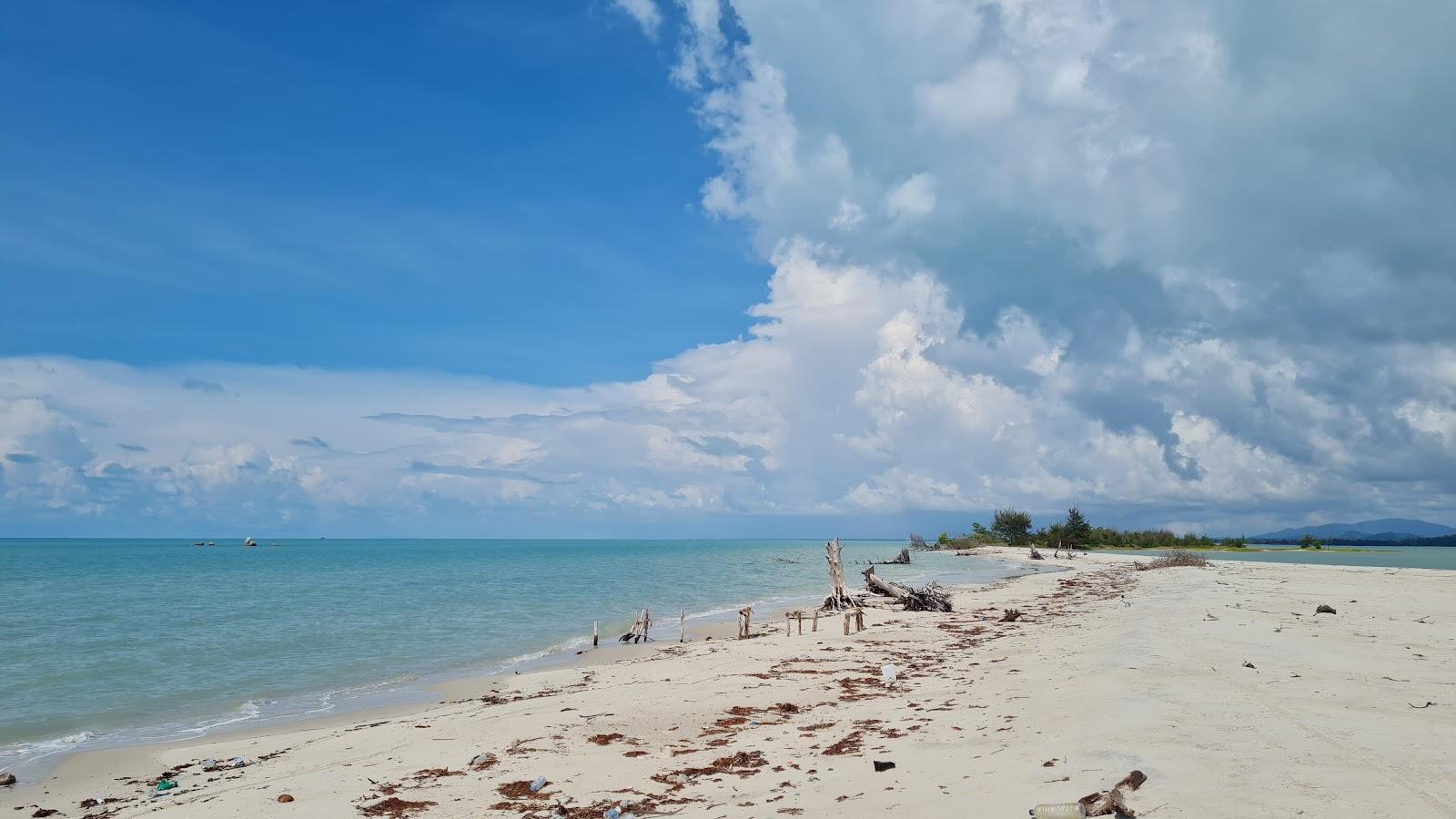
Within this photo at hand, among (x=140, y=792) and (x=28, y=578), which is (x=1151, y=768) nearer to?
(x=140, y=792)

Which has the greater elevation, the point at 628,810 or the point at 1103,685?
the point at 1103,685

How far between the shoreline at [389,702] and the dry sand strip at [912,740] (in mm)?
570

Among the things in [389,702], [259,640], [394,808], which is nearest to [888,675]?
[394,808]

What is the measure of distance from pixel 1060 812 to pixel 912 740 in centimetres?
414

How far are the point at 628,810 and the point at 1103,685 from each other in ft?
26.4

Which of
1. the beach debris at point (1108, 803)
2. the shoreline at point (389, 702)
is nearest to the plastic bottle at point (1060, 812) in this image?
the beach debris at point (1108, 803)

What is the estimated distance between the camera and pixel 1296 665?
1322cm

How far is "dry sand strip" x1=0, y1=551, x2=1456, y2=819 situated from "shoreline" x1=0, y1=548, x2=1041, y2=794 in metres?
0.57

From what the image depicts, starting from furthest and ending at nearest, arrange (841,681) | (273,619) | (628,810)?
(273,619)
(841,681)
(628,810)

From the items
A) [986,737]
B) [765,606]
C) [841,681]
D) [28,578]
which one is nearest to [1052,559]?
[765,606]

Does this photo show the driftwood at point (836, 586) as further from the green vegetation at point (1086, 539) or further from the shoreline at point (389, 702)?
the green vegetation at point (1086, 539)

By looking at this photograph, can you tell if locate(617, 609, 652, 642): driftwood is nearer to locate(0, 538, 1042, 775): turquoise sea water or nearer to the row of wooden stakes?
the row of wooden stakes

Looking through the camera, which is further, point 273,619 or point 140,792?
point 273,619

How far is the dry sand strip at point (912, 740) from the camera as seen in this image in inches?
299
